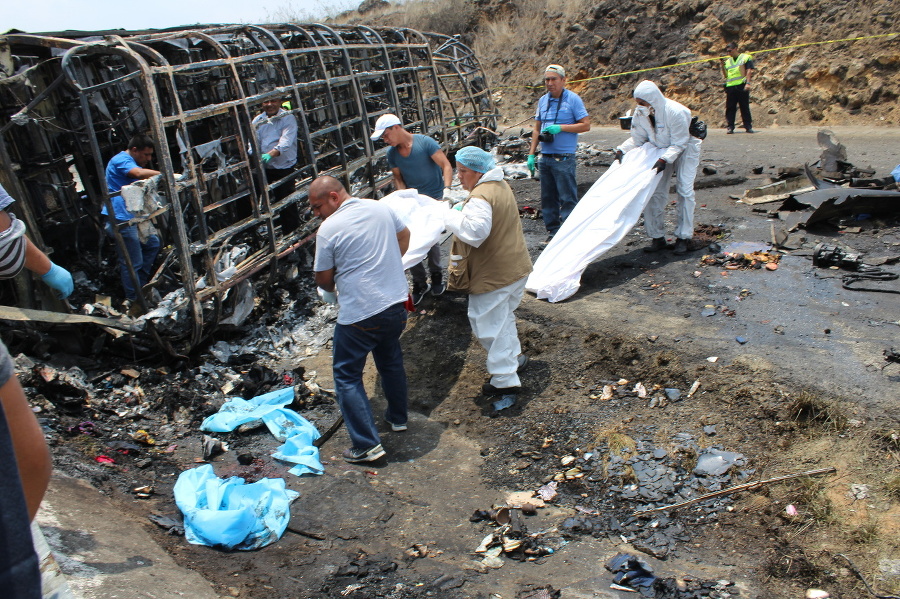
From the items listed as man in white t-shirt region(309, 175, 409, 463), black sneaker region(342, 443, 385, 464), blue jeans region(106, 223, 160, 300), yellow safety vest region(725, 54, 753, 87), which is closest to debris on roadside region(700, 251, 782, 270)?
man in white t-shirt region(309, 175, 409, 463)

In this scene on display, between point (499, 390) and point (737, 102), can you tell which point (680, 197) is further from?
point (737, 102)

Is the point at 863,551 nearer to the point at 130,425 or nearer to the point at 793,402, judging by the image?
Result: the point at 793,402

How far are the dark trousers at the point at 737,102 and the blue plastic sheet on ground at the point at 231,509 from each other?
41.2 ft

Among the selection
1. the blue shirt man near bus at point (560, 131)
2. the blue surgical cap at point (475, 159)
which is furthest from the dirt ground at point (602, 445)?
the blue surgical cap at point (475, 159)

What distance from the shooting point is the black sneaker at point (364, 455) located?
4.31m

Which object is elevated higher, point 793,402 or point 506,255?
point 506,255

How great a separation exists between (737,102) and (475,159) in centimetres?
1095

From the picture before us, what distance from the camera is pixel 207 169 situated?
695 cm

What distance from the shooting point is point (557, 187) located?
719 cm

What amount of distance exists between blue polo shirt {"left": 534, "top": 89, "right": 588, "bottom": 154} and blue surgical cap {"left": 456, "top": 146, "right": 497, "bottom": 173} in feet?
8.22

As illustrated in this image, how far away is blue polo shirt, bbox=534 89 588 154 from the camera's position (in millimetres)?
6934

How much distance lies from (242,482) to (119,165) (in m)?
3.25

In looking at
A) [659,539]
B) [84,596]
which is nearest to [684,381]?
[659,539]

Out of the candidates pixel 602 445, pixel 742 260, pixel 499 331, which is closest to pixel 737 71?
pixel 742 260
